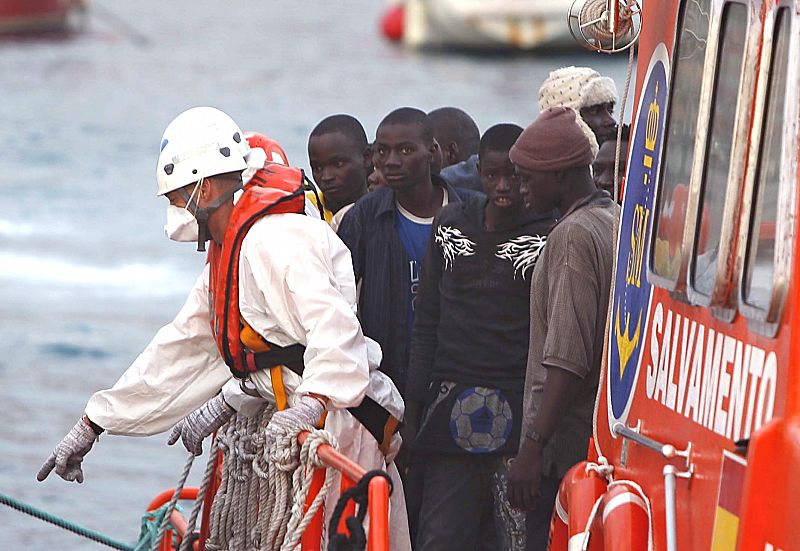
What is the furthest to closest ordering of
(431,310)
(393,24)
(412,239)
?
(393,24) → (412,239) → (431,310)

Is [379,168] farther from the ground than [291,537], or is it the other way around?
[379,168]

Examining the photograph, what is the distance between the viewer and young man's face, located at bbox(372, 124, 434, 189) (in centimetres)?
583

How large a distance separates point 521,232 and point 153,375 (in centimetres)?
128

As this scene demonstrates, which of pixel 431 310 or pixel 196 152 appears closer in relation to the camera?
pixel 196 152

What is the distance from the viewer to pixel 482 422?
17.4 feet

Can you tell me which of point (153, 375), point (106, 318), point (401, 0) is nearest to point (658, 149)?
point (153, 375)

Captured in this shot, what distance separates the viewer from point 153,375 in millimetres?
4953

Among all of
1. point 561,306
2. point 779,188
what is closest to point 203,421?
point 561,306

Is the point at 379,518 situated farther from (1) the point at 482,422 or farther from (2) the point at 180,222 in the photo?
(1) the point at 482,422

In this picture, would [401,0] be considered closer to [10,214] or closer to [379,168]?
[10,214]

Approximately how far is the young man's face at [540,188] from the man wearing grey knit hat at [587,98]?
1091 millimetres

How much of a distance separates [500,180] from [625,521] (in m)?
2.04

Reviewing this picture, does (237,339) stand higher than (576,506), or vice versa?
(237,339)

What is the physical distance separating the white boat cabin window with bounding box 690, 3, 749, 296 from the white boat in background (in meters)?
38.5
